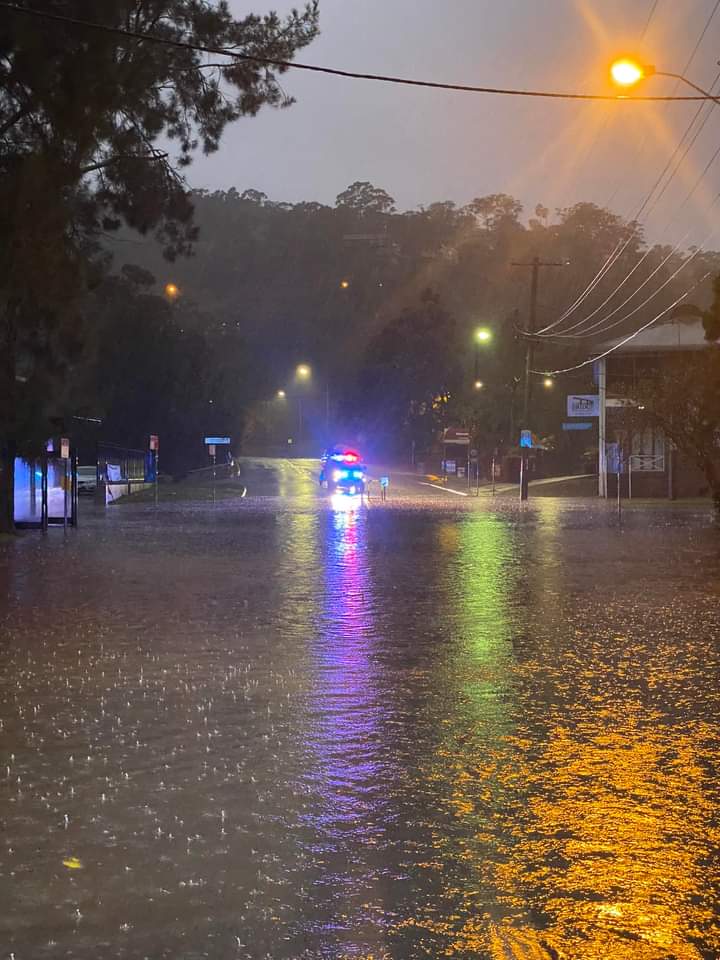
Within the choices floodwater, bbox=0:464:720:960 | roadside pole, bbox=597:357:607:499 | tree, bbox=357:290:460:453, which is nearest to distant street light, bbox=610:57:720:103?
floodwater, bbox=0:464:720:960

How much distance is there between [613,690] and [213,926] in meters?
6.01

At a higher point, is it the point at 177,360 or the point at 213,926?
the point at 177,360

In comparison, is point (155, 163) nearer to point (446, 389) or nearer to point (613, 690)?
point (613, 690)

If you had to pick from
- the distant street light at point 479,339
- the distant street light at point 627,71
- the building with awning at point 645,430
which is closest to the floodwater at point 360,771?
the distant street light at point 627,71

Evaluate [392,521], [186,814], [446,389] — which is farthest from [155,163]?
[446,389]

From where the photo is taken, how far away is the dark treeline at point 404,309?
85.2 metres

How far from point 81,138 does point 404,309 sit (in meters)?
90.7

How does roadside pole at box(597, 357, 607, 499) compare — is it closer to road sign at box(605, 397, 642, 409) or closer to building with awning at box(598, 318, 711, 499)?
building with awning at box(598, 318, 711, 499)

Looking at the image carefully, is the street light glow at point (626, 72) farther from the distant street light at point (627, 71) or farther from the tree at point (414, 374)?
the tree at point (414, 374)

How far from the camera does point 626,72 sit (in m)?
17.2

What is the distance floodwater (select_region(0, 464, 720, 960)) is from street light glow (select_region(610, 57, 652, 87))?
6802 millimetres

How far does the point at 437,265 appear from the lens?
158m

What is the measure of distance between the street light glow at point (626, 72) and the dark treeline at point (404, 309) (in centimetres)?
3698

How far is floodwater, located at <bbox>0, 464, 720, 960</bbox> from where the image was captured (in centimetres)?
519
